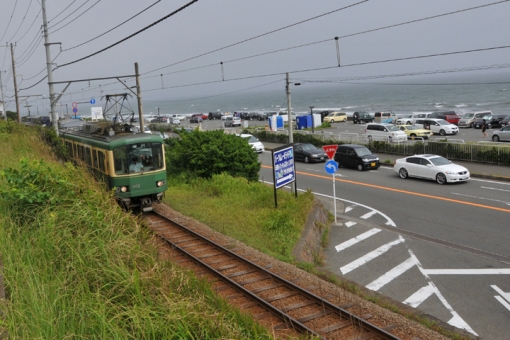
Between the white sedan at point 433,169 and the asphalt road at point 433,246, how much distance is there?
47cm

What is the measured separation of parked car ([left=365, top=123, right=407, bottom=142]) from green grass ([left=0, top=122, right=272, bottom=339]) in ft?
101

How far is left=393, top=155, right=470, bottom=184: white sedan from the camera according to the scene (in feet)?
80.2

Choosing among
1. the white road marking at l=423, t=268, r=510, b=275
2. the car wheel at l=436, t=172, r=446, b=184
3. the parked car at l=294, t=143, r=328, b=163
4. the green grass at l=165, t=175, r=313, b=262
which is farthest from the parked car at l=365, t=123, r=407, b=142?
the white road marking at l=423, t=268, r=510, b=275

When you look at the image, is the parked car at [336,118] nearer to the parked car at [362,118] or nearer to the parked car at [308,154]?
the parked car at [362,118]

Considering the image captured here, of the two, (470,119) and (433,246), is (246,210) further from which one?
(470,119)

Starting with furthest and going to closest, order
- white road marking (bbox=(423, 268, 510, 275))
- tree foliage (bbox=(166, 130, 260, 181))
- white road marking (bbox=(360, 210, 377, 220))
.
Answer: tree foliage (bbox=(166, 130, 260, 181)) < white road marking (bbox=(360, 210, 377, 220)) < white road marking (bbox=(423, 268, 510, 275))

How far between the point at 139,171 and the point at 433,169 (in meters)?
15.7

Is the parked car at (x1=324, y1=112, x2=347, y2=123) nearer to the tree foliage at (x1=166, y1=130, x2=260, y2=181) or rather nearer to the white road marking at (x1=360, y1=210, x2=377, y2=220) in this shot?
the tree foliage at (x1=166, y1=130, x2=260, y2=181)

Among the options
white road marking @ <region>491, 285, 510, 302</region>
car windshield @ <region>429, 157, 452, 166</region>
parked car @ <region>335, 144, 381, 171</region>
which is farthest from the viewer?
parked car @ <region>335, 144, 381, 171</region>

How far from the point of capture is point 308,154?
113 ft

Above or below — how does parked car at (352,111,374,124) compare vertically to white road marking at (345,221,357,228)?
above

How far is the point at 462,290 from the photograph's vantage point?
11.5m

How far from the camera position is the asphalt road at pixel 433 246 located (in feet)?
35.2

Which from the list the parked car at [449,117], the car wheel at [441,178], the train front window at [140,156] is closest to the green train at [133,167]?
the train front window at [140,156]
